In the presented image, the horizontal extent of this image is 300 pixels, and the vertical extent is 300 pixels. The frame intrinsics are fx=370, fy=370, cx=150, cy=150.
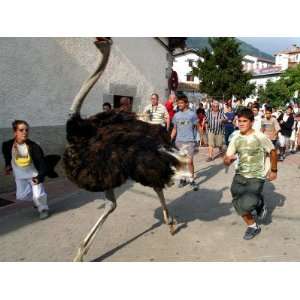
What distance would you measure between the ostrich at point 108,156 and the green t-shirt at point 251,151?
0.76 metres

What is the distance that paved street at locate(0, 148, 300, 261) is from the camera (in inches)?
135

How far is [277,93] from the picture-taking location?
112 feet

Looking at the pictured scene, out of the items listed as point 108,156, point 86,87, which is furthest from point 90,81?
point 108,156

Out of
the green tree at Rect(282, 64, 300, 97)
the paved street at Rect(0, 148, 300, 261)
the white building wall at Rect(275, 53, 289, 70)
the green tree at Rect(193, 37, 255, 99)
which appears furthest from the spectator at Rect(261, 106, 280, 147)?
the white building wall at Rect(275, 53, 289, 70)

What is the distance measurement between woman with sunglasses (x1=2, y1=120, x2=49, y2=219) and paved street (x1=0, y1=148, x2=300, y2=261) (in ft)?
0.88

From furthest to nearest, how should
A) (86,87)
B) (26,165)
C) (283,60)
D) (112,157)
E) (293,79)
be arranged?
(283,60)
(293,79)
(26,165)
(86,87)
(112,157)

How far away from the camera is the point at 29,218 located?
4406 mm

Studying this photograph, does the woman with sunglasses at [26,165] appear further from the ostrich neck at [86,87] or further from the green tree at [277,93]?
the green tree at [277,93]

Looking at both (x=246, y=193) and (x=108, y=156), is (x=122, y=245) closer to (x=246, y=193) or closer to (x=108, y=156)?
(x=108, y=156)

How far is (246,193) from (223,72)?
70.9 ft

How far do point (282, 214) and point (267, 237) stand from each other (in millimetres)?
906

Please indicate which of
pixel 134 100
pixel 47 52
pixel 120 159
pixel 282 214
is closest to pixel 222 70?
pixel 134 100

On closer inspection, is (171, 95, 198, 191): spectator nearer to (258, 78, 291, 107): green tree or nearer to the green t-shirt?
the green t-shirt

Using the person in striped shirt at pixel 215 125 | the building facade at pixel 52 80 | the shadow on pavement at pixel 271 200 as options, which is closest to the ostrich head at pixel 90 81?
the shadow on pavement at pixel 271 200
